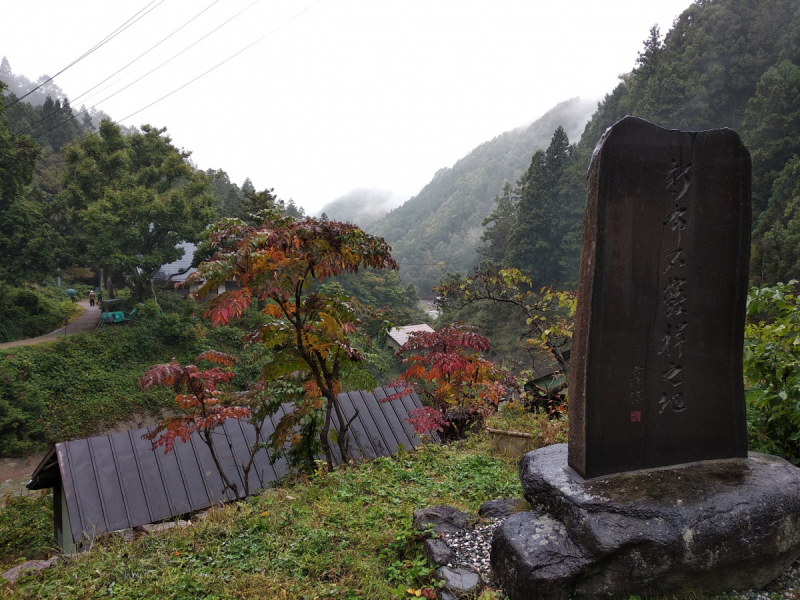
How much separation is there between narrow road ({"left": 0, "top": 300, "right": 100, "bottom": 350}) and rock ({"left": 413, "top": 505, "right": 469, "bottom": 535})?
68.9 feet

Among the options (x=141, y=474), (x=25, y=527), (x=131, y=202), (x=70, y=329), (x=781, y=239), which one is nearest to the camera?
(x=141, y=474)

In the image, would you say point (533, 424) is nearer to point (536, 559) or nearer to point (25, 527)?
point (536, 559)

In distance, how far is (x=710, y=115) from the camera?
26.7m

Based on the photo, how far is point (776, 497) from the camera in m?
2.82

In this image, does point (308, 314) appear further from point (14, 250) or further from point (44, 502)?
point (14, 250)

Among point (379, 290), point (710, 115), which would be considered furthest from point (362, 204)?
point (710, 115)

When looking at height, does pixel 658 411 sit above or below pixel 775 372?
above

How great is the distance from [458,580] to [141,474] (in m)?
5.23

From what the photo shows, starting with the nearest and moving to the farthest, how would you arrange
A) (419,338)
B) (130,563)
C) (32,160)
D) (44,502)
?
(130,563), (419,338), (44,502), (32,160)

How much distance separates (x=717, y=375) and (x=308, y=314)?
3.69m

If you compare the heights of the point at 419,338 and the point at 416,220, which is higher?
the point at 416,220

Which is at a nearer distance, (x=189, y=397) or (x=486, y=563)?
(x=486, y=563)

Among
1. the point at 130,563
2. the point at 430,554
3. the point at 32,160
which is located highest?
the point at 32,160

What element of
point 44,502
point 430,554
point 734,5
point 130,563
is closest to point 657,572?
point 430,554
